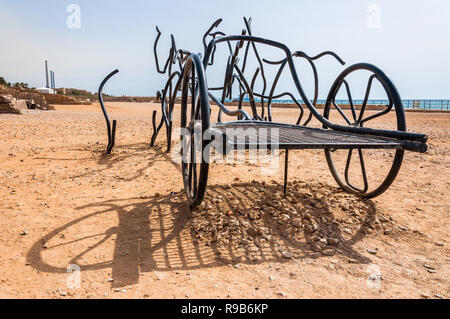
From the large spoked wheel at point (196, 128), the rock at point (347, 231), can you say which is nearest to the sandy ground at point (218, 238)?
the rock at point (347, 231)

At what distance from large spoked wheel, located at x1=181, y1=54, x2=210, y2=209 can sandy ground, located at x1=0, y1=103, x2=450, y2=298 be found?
0.23 m

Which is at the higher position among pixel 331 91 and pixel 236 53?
pixel 236 53

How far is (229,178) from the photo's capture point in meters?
3.11

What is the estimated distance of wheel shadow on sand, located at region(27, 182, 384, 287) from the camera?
165 cm

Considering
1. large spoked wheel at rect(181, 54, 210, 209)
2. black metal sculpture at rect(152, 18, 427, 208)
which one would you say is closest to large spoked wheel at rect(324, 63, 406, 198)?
black metal sculpture at rect(152, 18, 427, 208)

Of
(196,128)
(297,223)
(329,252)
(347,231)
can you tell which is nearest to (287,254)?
Answer: (329,252)

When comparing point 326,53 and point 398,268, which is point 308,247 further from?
point 326,53

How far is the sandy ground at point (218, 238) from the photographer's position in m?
1.45

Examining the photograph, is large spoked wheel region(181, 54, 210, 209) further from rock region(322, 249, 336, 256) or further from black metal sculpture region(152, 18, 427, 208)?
rock region(322, 249, 336, 256)

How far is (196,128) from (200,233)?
73 centimetres

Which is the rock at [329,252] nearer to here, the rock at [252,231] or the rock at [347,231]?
the rock at [347,231]
